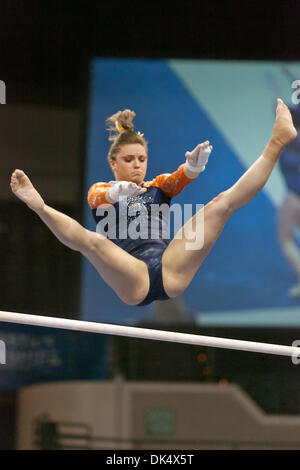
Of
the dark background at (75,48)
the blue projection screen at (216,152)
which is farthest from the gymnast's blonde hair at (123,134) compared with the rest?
the dark background at (75,48)

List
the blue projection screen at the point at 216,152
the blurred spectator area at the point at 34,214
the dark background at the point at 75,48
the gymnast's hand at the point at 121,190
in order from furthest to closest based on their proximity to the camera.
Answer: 1. the blurred spectator area at the point at 34,214
2. the dark background at the point at 75,48
3. the blue projection screen at the point at 216,152
4. the gymnast's hand at the point at 121,190

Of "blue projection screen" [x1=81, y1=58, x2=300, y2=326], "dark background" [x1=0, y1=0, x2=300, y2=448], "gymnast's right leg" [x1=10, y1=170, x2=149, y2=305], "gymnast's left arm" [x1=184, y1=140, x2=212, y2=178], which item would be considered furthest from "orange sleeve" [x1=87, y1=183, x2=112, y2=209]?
"dark background" [x1=0, y1=0, x2=300, y2=448]

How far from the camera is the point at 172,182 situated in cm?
370

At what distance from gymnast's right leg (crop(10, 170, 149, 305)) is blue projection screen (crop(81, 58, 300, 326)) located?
6.31 ft

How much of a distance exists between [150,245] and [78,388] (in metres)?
3.26

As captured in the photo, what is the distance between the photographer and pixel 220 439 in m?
6.79

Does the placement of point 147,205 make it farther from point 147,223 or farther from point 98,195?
point 98,195

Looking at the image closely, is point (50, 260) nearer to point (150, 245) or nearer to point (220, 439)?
point (220, 439)

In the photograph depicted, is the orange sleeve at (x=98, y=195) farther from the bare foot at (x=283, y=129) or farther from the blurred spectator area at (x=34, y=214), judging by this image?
the blurred spectator area at (x=34, y=214)

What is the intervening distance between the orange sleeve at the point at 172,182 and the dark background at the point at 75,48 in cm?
242

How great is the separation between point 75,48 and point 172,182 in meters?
2.79

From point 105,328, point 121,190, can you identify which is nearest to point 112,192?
point 121,190

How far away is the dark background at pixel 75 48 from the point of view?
19.5ft
